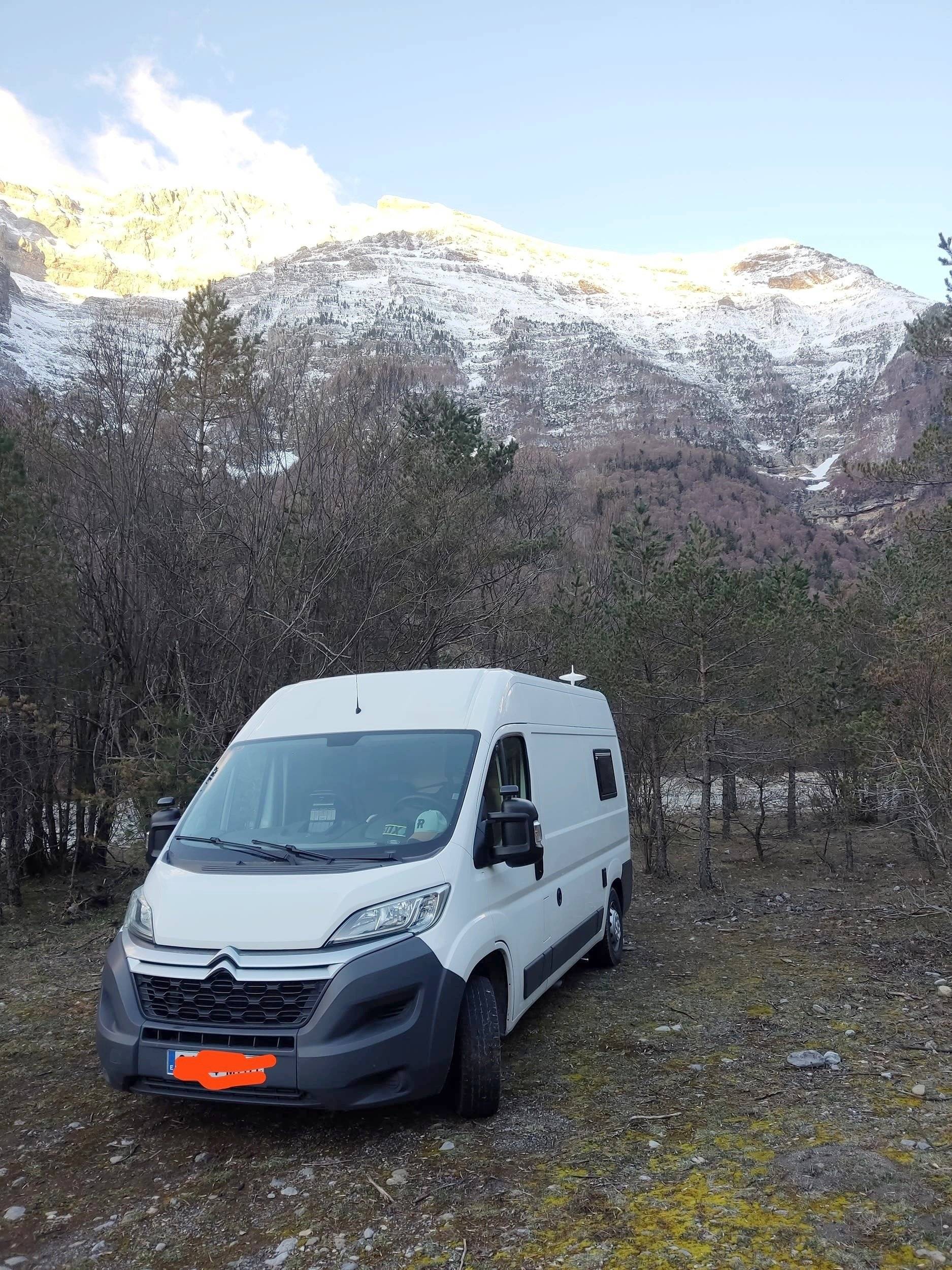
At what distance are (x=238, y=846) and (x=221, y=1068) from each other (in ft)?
3.85

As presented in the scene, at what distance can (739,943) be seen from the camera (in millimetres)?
9023

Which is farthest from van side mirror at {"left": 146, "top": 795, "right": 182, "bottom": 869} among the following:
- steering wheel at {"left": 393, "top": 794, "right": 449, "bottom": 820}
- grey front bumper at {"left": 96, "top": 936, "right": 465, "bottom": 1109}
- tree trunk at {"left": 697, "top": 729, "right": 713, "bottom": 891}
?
tree trunk at {"left": 697, "top": 729, "right": 713, "bottom": 891}

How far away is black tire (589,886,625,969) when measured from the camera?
7.66 meters

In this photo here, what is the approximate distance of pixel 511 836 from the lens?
4.74 meters

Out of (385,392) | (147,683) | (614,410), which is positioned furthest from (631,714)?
(614,410)

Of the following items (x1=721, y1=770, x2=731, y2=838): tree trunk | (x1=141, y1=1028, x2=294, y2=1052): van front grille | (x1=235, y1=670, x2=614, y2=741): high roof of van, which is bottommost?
(x1=721, y1=770, x2=731, y2=838): tree trunk

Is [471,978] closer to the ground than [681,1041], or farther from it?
farther from it

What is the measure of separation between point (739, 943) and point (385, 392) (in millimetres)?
11367

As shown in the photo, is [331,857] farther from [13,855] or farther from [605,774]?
[13,855]

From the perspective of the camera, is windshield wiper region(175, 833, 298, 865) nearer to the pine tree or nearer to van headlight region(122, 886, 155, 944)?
van headlight region(122, 886, 155, 944)

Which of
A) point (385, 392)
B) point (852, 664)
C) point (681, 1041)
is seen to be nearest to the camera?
point (681, 1041)

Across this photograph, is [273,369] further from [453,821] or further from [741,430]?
[741,430]

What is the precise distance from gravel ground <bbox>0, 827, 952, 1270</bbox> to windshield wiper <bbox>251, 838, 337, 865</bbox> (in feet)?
4.32

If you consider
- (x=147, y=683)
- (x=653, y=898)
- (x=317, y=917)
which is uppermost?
(x=147, y=683)
